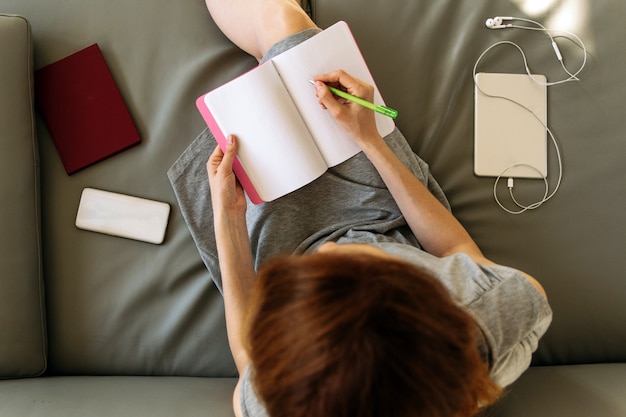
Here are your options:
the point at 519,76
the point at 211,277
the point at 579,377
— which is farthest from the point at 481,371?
the point at 519,76

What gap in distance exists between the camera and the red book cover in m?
0.97

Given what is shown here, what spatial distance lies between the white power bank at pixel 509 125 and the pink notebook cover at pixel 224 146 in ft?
1.44

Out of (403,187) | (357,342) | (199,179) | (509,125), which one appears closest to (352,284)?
(357,342)

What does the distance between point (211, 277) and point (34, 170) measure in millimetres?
371

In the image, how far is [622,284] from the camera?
37.9 inches

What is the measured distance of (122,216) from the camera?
0.96m

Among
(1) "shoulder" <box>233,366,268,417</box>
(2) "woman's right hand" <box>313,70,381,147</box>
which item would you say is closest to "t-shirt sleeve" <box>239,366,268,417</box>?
(1) "shoulder" <box>233,366,268,417</box>

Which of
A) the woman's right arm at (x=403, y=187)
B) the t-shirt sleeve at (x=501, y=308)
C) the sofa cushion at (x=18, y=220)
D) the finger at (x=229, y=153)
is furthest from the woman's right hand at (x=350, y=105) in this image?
the sofa cushion at (x=18, y=220)

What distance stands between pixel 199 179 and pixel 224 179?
116mm

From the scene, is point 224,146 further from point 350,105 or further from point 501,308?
point 501,308

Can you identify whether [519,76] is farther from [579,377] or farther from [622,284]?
[579,377]

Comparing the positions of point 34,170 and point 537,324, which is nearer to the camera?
point 537,324

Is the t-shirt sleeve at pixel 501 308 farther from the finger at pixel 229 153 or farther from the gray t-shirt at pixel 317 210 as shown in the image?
the finger at pixel 229 153

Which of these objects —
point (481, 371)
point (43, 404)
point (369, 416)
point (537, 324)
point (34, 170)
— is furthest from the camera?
point (34, 170)
